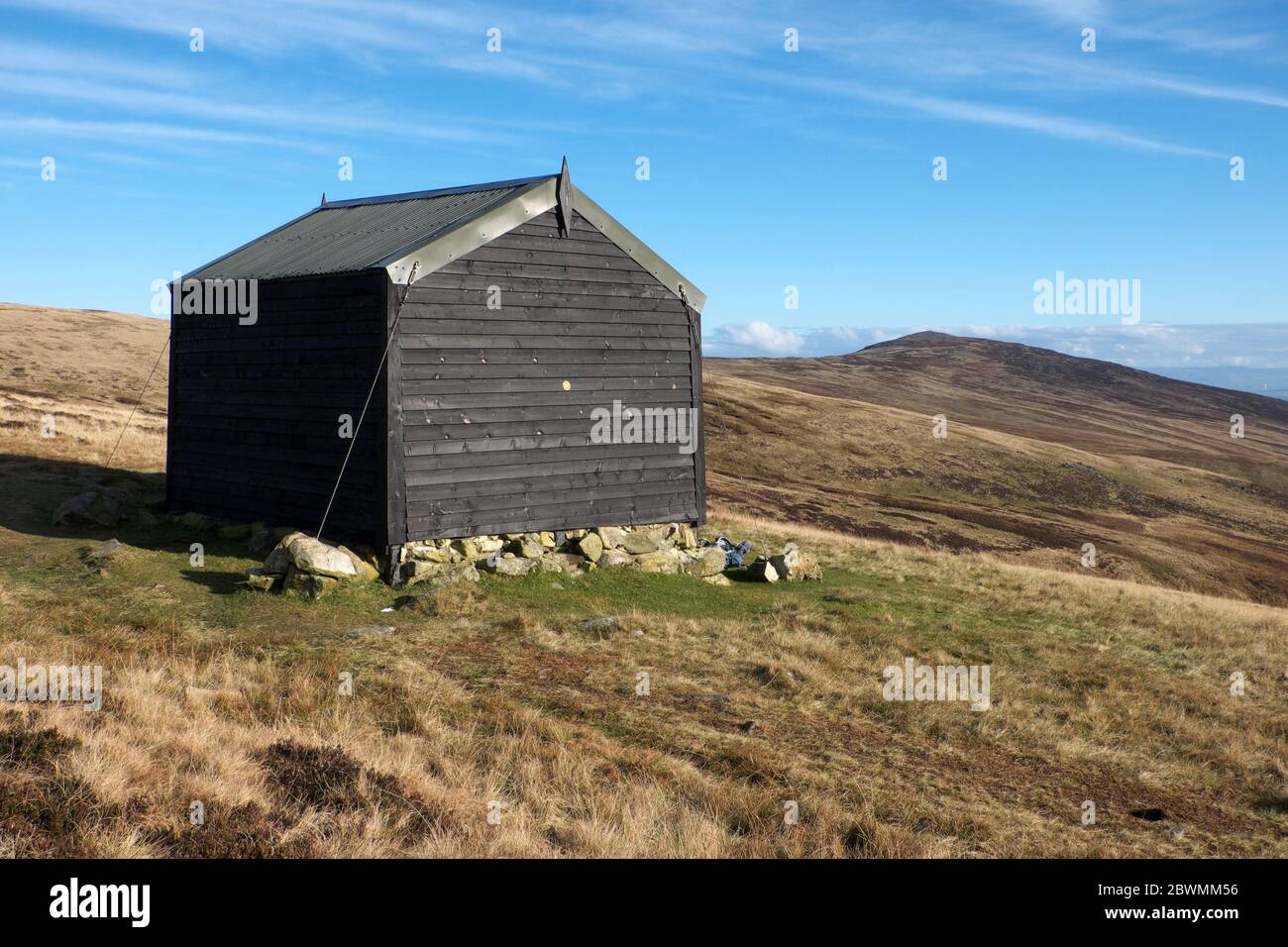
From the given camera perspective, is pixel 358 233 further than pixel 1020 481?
No

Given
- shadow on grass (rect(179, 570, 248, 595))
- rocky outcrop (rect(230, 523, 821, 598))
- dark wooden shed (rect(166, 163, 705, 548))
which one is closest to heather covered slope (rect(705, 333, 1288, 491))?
rocky outcrop (rect(230, 523, 821, 598))

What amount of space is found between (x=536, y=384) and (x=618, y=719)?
8156 millimetres

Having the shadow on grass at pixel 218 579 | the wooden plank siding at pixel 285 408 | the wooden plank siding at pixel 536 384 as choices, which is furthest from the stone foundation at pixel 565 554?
the shadow on grass at pixel 218 579

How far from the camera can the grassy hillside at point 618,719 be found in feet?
22.7

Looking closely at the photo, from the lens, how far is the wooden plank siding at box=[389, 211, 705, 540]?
16219 mm

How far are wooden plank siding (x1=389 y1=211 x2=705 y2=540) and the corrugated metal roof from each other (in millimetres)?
1258

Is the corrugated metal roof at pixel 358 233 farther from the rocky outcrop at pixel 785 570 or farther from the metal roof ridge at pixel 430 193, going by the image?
the rocky outcrop at pixel 785 570

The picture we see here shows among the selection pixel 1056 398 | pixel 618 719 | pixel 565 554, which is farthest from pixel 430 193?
pixel 1056 398

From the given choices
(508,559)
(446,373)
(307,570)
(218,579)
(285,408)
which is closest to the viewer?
(307,570)

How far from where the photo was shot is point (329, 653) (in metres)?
12.0

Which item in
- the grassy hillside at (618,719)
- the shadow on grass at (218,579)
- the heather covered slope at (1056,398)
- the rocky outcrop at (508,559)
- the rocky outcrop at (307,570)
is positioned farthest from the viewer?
the heather covered slope at (1056,398)

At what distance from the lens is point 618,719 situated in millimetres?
10727

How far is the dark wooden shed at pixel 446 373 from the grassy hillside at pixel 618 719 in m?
1.65

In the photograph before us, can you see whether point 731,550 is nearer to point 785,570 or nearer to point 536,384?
point 785,570
